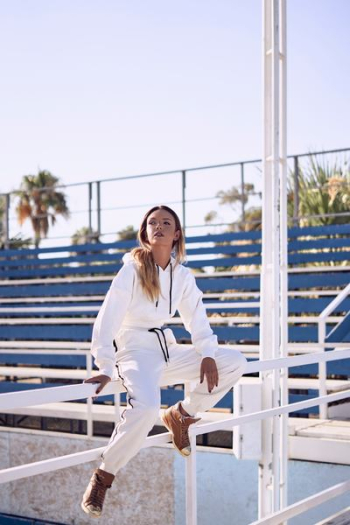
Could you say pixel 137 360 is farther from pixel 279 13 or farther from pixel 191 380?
pixel 279 13

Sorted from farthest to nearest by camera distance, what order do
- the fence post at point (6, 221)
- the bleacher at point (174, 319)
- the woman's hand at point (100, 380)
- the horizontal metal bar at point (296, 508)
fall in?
the fence post at point (6, 221) < the bleacher at point (174, 319) < the horizontal metal bar at point (296, 508) < the woman's hand at point (100, 380)

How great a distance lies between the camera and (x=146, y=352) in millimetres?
2803

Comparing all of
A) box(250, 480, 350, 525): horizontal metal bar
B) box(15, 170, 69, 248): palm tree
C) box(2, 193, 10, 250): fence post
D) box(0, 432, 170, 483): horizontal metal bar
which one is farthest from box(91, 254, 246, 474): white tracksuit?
box(15, 170, 69, 248): palm tree

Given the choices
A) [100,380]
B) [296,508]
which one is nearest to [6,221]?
[296,508]

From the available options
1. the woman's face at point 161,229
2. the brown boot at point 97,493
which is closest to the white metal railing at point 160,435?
the brown boot at point 97,493

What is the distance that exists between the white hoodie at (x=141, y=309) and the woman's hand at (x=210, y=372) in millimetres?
31

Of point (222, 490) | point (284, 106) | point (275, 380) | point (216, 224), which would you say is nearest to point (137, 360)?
point (275, 380)

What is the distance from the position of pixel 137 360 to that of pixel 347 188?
509 inches

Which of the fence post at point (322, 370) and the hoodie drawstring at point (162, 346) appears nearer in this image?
the hoodie drawstring at point (162, 346)

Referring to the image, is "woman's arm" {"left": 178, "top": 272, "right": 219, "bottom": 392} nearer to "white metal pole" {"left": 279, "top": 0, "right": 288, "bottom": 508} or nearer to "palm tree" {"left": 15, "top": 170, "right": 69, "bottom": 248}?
"white metal pole" {"left": 279, "top": 0, "right": 288, "bottom": 508}

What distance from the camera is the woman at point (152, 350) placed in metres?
2.62

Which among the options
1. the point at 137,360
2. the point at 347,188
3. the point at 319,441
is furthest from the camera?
the point at 347,188

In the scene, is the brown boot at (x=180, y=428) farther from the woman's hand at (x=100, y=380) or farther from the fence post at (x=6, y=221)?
the fence post at (x=6, y=221)

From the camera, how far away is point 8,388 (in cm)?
933
